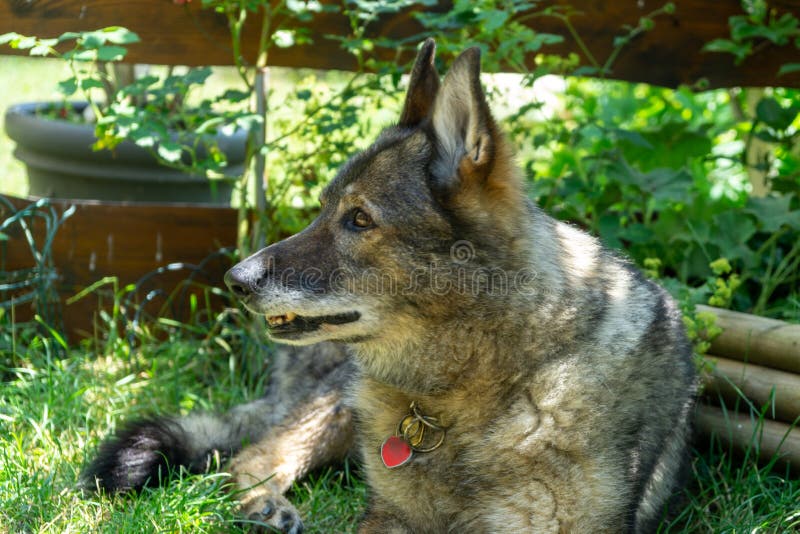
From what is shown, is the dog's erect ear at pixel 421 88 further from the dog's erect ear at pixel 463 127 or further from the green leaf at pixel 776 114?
the green leaf at pixel 776 114

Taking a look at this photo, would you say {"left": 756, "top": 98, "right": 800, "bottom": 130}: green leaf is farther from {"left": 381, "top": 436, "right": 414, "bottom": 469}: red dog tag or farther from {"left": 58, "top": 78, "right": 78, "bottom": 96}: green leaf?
{"left": 58, "top": 78, "right": 78, "bottom": 96}: green leaf

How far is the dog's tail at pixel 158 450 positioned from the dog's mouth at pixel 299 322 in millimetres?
850

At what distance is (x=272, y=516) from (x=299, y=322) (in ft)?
2.73

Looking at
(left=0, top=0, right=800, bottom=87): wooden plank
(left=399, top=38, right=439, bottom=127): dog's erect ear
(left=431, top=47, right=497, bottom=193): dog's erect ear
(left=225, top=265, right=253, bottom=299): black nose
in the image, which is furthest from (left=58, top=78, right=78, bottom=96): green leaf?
(left=431, top=47, right=497, bottom=193): dog's erect ear

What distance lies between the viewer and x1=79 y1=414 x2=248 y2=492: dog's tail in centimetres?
321

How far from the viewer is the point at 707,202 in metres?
4.90

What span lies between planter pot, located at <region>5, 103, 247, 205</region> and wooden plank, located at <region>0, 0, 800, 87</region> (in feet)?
2.60

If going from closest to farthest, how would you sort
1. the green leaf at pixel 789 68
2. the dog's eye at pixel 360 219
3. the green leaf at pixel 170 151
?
1. the dog's eye at pixel 360 219
2. the green leaf at pixel 170 151
3. the green leaf at pixel 789 68

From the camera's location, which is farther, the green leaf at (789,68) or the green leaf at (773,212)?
the green leaf at (789,68)

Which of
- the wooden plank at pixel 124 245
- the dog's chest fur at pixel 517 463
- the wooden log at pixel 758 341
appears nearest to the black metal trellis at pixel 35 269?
the wooden plank at pixel 124 245

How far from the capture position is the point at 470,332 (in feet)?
9.07

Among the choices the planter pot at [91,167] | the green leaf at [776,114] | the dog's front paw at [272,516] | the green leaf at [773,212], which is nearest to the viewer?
the dog's front paw at [272,516]

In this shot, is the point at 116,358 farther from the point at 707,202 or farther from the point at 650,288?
the point at 707,202

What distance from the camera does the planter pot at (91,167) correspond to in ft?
17.0
